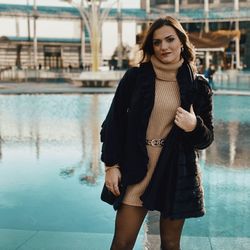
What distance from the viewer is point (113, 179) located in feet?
8.68

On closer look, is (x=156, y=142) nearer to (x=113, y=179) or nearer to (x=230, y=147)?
(x=113, y=179)

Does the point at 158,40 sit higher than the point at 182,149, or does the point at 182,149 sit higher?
the point at 158,40

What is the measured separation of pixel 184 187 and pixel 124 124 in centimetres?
49

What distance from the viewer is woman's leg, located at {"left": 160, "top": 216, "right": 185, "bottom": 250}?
276 cm

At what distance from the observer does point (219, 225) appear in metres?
4.65

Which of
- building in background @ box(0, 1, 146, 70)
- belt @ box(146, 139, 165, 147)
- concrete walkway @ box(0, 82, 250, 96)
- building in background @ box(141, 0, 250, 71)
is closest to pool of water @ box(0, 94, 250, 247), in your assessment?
belt @ box(146, 139, 165, 147)

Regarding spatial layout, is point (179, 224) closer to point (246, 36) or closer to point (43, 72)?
point (43, 72)

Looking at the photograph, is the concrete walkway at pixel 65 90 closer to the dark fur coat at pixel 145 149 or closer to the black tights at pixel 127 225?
the dark fur coat at pixel 145 149

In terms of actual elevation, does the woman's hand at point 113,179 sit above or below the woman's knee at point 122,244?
above

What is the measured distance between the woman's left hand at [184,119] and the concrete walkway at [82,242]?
5.60 ft

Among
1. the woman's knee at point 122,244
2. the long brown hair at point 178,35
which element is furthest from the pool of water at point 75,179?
the long brown hair at point 178,35

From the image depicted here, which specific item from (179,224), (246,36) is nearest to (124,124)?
(179,224)

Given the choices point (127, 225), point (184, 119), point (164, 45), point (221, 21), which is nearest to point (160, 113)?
point (184, 119)

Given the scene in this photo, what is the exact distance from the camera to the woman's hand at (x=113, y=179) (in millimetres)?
2646
